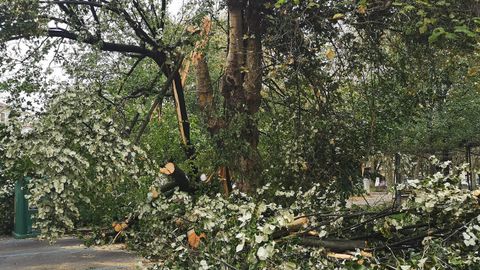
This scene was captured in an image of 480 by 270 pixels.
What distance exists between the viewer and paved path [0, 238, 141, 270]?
7.70 meters

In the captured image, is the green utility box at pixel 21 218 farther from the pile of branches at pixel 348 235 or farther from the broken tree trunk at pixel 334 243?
the broken tree trunk at pixel 334 243

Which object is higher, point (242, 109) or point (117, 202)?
point (242, 109)

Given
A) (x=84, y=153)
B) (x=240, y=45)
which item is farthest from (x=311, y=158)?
(x=84, y=153)

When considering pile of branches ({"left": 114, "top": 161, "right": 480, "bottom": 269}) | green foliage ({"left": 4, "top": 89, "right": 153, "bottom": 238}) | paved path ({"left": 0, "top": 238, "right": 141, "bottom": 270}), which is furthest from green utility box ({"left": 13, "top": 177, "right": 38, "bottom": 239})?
pile of branches ({"left": 114, "top": 161, "right": 480, "bottom": 269})

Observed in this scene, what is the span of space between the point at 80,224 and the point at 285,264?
897 centimetres

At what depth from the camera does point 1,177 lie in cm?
1240

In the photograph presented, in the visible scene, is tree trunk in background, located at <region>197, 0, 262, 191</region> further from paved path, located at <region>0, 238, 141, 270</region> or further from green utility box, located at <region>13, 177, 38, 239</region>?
green utility box, located at <region>13, 177, 38, 239</region>

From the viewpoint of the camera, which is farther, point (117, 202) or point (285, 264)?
point (117, 202)

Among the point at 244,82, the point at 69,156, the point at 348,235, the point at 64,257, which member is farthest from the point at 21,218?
the point at 348,235

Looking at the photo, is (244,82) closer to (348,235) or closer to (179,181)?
(179,181)

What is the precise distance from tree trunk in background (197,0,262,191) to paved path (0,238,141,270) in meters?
2.34

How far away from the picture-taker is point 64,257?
28.1ft

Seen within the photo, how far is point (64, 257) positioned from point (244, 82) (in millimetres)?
4802

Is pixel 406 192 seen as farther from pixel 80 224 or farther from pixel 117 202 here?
pixel 80 224
